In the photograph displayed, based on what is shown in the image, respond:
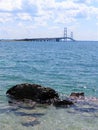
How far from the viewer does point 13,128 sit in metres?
17.9

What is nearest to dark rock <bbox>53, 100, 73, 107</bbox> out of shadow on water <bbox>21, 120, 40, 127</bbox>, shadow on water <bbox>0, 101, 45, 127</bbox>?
shadow on water <bbox>0, 101, 45, 127</bbox>

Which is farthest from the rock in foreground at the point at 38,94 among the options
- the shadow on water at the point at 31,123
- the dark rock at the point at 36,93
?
the shadow on water at the point at 31,123

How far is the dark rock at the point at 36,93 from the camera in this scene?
24.2 m

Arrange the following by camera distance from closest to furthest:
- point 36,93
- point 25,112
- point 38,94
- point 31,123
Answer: point 31,123
point 25,112
point 38,94
point 36,93

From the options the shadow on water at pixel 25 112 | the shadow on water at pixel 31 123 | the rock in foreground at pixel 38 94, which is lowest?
the shadow on water at pixel 31 123

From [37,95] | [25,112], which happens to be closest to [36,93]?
[37,95]

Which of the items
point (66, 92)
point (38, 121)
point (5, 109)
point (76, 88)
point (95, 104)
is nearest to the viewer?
point (38, 121)

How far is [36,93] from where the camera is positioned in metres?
24.4

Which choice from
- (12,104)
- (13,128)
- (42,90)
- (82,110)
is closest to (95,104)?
(82,110)

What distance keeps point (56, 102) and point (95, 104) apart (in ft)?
8.97

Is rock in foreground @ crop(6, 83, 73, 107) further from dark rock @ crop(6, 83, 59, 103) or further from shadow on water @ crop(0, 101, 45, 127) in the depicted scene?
shadow on water @ crop(0, 101, 45, 127)

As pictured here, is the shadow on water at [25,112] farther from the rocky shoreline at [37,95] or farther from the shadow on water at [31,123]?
the rocky shoreline at [37,95]

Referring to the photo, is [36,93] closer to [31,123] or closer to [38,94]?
[38,94]

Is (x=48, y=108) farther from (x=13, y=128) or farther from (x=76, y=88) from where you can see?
(x=76, y=88)
